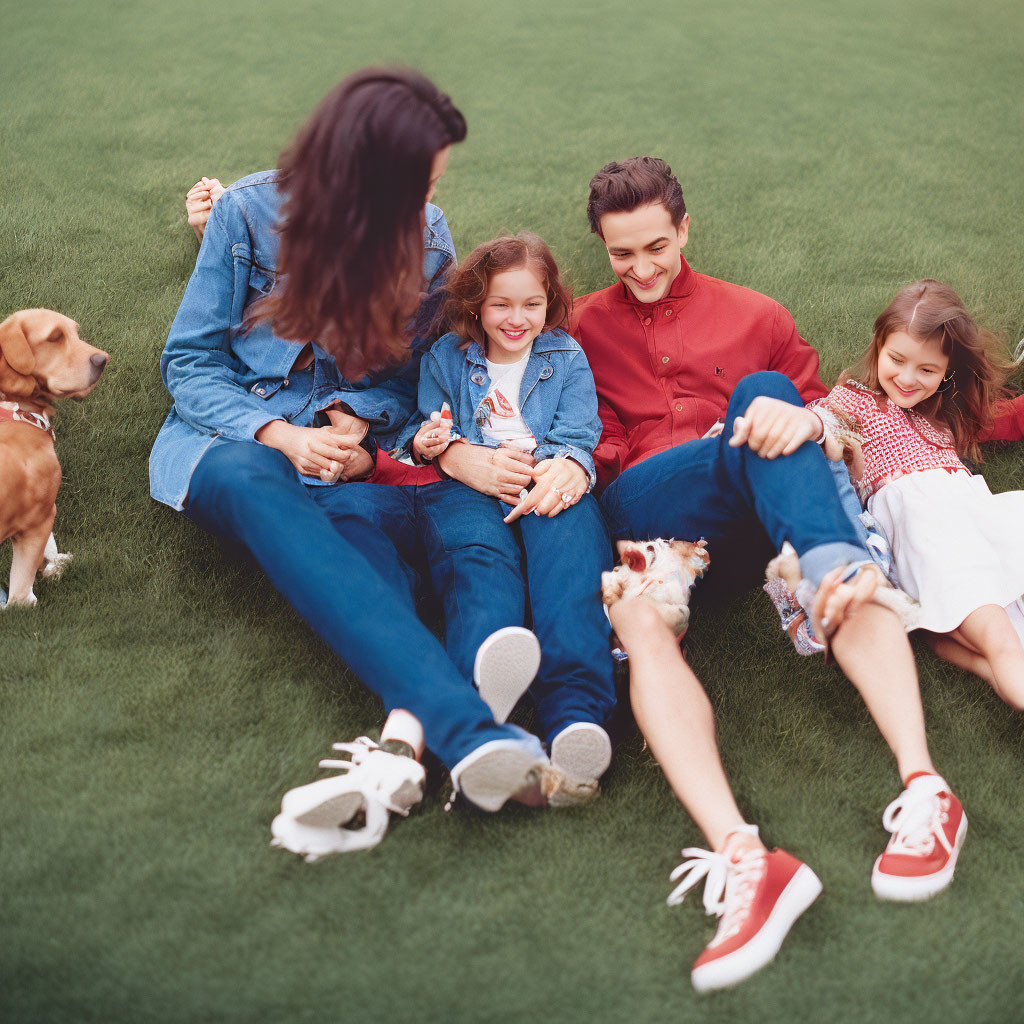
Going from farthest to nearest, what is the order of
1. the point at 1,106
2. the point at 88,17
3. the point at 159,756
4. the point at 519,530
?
the point at 88,17, the point at 1,106, the point at 519,530, the point at 159,756

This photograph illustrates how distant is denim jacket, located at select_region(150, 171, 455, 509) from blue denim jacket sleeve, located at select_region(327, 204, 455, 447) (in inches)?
1.4

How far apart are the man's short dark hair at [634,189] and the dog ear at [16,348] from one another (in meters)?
1.50

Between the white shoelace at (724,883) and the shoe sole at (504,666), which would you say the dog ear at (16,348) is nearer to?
the shoe sole at (504,666)

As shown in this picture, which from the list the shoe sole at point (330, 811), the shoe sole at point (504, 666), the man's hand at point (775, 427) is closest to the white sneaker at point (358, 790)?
the shoe sole at point (330, 811)

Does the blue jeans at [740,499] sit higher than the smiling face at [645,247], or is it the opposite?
the smiling face at [645,247]

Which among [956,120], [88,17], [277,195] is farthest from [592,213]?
[88,17]

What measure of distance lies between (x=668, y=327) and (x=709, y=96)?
9.00ft

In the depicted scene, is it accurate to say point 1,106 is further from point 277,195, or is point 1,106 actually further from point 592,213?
point 592,213

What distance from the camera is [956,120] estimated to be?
4.84m

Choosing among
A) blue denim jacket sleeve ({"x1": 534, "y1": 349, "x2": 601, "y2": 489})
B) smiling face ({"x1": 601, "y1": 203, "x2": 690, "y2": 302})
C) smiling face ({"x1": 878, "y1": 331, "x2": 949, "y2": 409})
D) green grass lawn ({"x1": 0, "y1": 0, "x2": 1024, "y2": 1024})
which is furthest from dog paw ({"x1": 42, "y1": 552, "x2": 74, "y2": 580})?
smiling face ({"x1": 878, "y1": 331, "x2": 949, "y2": 409})

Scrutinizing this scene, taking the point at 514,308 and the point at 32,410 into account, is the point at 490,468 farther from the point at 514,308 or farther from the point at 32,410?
the point at 32,410

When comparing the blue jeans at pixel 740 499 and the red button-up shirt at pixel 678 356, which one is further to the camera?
the red button-up shirt at pixel 678 356

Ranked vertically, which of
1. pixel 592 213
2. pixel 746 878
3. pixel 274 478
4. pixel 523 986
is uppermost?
pixel 592 213

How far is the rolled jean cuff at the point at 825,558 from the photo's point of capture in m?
1.88
